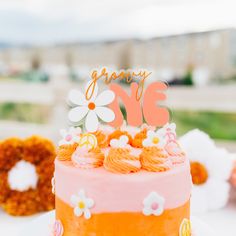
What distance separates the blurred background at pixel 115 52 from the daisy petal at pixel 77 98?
6.63 ft

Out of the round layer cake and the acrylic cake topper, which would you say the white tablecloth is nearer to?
the round layer cake

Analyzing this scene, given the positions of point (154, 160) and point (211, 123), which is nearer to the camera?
point (154, 160)

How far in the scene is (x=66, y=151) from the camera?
1166 mm

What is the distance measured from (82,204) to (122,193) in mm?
113

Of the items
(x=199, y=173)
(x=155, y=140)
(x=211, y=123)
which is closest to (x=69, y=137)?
(x=155, y=140)

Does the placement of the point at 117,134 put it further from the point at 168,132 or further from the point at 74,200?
the point at 74,200

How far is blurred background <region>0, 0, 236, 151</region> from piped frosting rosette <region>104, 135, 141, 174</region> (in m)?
2.05

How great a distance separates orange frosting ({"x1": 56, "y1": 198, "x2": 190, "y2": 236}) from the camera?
1.03 meters

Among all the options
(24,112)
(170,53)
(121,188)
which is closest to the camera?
(121,188)

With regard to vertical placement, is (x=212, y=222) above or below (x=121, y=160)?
below

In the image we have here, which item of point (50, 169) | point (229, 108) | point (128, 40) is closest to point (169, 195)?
point (50, 169)

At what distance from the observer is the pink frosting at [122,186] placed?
1.03m

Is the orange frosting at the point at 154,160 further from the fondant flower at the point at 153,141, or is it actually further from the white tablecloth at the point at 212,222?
the white tablecloth at the point at 212,222

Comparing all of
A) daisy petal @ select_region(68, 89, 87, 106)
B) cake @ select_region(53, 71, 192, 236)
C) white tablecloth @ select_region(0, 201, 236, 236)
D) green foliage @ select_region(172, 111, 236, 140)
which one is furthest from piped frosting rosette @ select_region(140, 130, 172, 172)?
green foliage @ select_region(172, 111, 236, 140)
